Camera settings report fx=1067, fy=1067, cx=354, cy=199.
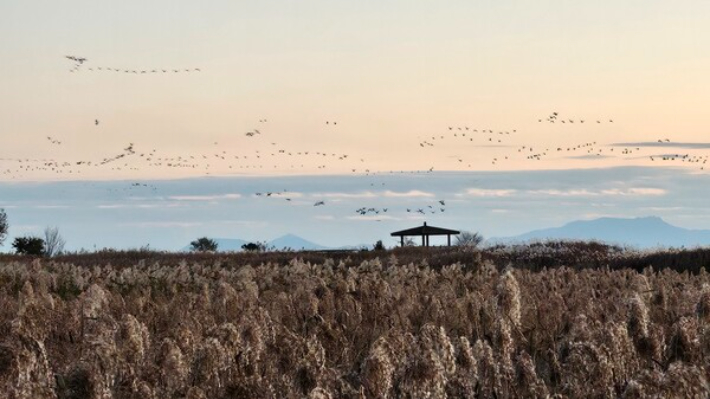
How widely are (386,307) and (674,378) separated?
286 inches

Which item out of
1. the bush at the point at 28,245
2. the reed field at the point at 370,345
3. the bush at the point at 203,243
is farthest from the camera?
the bush at the point at 203,243

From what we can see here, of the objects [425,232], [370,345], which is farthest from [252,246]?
[370,345]

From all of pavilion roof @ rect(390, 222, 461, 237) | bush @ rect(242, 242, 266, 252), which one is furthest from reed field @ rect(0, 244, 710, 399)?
pavilion roof @ rect(390, 222, 461, 237)

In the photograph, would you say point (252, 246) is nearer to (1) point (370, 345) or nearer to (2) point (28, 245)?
(2) point (28, 245)

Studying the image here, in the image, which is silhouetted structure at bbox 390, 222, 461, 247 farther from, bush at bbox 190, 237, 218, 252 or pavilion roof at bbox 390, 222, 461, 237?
bush at bbox 190, 237, 218, 252

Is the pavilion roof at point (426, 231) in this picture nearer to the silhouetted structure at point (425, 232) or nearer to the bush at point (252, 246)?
the silhouetted structure at point (425, 232)

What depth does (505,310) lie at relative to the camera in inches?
340

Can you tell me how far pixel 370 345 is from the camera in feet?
31.7

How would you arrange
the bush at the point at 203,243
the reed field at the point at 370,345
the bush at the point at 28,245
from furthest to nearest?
1. the bush at the point at 203,243
2. the bush at the point at 28,245
3. the reed field at the point at 370,345

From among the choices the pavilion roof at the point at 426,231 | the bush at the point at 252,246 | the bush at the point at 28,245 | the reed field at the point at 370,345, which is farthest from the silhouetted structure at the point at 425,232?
the reed field at the point at 370,345

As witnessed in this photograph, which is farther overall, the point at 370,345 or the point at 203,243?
the point at 203,243

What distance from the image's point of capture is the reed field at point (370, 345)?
195 inches

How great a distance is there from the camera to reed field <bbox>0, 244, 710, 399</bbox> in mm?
4957

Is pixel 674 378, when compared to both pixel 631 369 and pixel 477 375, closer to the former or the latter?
pixel 477 375
